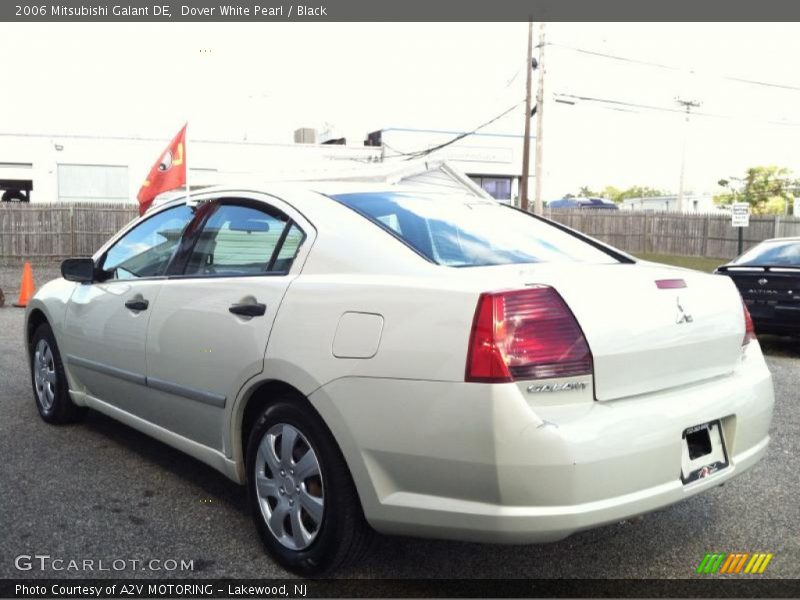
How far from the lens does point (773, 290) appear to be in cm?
867

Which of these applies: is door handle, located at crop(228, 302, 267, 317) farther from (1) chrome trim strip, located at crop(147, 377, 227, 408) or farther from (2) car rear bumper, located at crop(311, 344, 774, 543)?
(2) car rear bumper, located at crop(311, 344, 774, 543)

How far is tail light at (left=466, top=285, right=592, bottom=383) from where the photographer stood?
248 cm

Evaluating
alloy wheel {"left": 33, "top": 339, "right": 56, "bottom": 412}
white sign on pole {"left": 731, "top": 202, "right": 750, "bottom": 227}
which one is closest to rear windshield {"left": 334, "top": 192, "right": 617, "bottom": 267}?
alloy wheel {"left": 33, "top": 339, "right": 56, "bottom": 412}

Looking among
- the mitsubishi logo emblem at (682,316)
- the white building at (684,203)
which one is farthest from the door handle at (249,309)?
the white building at (684,203)

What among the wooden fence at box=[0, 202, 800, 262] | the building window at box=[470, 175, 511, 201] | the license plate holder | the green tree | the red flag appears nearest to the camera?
the license plate holder

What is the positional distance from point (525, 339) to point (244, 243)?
5.36 ft

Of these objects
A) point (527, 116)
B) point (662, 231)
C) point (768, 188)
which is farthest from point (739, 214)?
point (768, 188)

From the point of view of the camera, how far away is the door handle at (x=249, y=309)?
3.19 m

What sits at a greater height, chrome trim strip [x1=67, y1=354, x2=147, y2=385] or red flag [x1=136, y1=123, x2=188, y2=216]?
red flag [x1=136, y1=123, x2=188, y2=216]

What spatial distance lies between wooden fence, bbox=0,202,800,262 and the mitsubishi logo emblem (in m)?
22.2

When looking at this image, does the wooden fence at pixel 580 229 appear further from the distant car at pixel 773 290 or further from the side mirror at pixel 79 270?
the side mirror at pixel 79 270

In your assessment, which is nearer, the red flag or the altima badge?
the altima badge

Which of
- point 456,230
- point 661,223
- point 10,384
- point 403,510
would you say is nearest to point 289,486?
point 403,510

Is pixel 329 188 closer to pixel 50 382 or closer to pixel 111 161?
pixel 50 382
